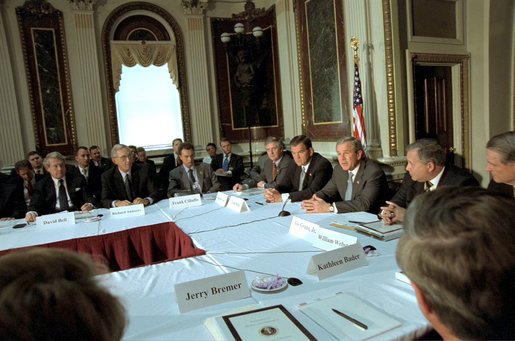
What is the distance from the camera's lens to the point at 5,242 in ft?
→ 8.25

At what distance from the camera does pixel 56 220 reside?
2.91m

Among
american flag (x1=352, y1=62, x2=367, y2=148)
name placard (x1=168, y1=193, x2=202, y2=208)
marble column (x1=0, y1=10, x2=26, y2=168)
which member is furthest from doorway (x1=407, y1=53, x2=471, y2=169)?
marble column (x1=0, y1=10, x2=26, y2=168)

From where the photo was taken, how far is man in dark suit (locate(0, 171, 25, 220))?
150 inches

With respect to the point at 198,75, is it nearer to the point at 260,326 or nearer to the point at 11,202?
the point at 11,202

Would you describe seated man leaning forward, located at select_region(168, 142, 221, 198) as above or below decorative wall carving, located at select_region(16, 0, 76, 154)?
below

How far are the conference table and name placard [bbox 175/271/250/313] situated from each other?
2cm

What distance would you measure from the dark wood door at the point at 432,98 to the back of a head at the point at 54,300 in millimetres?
5079

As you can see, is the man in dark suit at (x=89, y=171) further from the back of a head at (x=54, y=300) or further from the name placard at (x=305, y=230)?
the back of a head at (x=54, y=300)

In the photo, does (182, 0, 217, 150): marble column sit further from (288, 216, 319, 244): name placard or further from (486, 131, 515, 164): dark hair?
(486, 131, 515, 164): dark hair

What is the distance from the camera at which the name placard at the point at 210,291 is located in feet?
4.31

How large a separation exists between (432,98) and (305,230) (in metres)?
3.95

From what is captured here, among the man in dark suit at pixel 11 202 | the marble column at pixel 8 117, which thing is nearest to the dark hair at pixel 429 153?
the man in dark suit at pixel 11 202

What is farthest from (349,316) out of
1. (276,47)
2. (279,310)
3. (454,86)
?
(276,47)

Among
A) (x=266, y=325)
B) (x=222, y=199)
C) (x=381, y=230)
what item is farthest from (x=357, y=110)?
(x=266, y=325)
